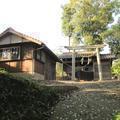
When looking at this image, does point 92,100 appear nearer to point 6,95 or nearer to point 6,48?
point 6,95

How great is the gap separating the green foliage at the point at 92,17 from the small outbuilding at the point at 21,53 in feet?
50.2

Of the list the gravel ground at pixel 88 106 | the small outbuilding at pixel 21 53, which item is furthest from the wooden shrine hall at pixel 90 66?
the gravel ground at pixel 88 106

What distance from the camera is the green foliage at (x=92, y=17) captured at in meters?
48.8

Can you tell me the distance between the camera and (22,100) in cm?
1622

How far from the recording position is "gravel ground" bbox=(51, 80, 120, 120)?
55.8ft

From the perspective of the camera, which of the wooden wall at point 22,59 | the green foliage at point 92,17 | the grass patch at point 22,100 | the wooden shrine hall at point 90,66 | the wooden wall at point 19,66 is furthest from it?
the green foliage at point 92,17

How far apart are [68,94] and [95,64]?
25.3 meters

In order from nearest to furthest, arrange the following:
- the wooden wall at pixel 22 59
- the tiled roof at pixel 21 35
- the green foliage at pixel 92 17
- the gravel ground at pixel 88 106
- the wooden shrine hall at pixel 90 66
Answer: the gravel ground at pixel 88 106, the tiled roof at pixel 21 35, the wooden wall at pixel 22 59, the wooden shrine hall at pixel 90 66, the green foliage at pixel 92 17

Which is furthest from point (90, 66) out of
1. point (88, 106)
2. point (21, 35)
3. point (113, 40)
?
point (88, 106)

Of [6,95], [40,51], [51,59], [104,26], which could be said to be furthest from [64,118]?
[104,26]

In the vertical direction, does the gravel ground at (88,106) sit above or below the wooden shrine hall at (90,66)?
below

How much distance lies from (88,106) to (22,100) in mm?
4374

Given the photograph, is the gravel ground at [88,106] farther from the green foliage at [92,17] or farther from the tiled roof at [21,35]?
the green foliage at [92,17]

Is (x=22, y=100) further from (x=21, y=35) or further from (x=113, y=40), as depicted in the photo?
(x=113, y=40)
